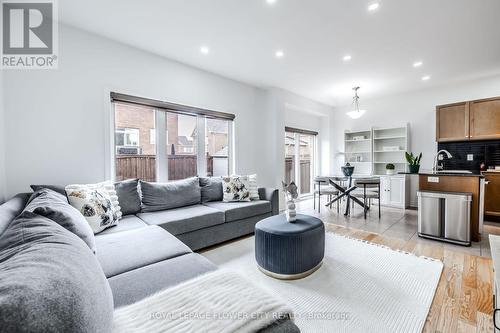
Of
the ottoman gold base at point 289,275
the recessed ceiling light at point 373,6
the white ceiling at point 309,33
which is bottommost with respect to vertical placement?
the ottoman gold base at point 289,275

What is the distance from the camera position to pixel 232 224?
3033 mm

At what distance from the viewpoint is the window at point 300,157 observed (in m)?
6.11

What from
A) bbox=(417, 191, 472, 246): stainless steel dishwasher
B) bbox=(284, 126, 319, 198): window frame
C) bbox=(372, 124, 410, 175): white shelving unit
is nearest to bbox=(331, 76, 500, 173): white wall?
bbox=(372, 124, 410, 175): white shelving unit

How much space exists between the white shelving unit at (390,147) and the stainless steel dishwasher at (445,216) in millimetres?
2712

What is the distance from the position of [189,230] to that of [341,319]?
5.69 ft

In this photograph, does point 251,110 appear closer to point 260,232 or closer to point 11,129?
point 260,232

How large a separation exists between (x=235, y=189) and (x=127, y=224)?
1556mm

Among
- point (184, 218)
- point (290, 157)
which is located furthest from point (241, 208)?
point (290, 157)

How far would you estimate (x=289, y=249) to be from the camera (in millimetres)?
2045

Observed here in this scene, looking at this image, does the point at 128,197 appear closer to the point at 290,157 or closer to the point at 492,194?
the point at 290,157

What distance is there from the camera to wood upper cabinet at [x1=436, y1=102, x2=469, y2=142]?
14.5ft

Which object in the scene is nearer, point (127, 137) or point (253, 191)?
point (127, 137)

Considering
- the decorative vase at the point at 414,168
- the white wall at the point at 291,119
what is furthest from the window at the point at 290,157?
the decorative vase at the point at 414,168

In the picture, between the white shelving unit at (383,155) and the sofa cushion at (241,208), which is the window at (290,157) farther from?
the sofa cushion at (241,208)
